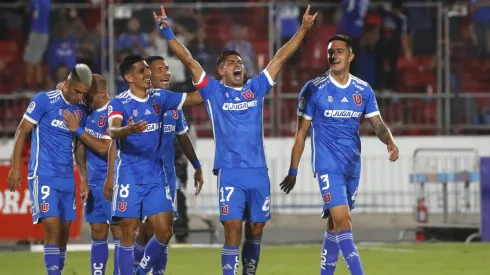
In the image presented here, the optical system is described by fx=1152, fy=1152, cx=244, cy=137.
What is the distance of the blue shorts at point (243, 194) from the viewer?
11.7m

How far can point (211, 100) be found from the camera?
12016 mm

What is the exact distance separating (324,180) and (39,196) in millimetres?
3082

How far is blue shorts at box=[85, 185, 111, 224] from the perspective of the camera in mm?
13156

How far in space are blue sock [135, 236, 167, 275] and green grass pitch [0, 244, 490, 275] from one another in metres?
2.41

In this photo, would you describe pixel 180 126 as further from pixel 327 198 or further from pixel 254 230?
pixel 327 198

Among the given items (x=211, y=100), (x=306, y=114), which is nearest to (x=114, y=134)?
(x=211, y=100)

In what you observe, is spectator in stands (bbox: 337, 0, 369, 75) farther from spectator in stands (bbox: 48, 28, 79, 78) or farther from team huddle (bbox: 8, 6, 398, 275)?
team huddle (bbox: 8, 6, 398, 275)

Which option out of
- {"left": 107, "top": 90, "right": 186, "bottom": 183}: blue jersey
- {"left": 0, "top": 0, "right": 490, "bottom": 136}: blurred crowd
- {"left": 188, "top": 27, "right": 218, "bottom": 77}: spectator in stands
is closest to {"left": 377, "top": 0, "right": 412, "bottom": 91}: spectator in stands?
{"left": 0, "top": 0, "right": 490, "bottom": 136}: blurred crowd

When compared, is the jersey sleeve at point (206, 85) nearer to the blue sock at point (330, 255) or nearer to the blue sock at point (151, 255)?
the blue sock at point (151, 255)

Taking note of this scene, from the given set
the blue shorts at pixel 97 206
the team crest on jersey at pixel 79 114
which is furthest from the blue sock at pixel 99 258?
the team crest on jersey at pixel 79 114

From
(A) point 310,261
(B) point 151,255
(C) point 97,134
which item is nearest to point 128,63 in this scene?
(C) point 97,134

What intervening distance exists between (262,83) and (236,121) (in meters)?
0.52

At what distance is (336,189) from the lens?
39.9 ft

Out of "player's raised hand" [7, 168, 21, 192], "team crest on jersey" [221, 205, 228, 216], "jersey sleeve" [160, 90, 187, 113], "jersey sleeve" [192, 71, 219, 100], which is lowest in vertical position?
"team crest on jersey" [221, 205, 228, 216]
